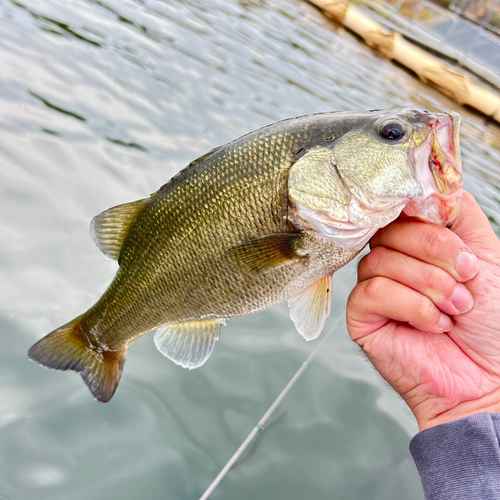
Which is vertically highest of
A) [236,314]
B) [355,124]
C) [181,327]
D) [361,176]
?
[355,124]

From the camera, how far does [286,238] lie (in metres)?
1.76

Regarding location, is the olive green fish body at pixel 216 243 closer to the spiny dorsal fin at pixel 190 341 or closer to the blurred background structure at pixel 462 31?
the spiny dorsal fin at pixel 190 341

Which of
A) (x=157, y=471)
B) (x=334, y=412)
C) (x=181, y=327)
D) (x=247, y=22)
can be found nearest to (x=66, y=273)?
(x=181, y=327)

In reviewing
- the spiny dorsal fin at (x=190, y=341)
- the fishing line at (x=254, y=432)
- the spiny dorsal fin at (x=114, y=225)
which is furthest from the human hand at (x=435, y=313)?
the spiny dorsal fin at (x=114, y=225)

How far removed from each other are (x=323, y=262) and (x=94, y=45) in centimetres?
615

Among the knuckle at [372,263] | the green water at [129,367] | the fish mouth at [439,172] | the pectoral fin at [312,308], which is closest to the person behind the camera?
the fish mouth at [439,172]

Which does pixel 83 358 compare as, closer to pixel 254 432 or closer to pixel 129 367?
pixel 129 367

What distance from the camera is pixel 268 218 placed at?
177cm

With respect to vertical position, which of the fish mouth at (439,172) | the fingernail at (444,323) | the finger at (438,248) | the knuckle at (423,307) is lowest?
the fingernail at (444,323)

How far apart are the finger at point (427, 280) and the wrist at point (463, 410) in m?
0.44

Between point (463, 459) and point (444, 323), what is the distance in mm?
543

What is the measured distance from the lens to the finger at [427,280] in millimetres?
1547

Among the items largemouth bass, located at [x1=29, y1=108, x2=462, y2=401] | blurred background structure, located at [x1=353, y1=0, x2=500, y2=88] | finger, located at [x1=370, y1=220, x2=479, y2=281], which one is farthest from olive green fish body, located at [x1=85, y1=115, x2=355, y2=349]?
blurred background structure, located at [x1=353, y1=0, x2=500, y2=88]

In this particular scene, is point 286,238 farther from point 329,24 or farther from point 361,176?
point 329,24
